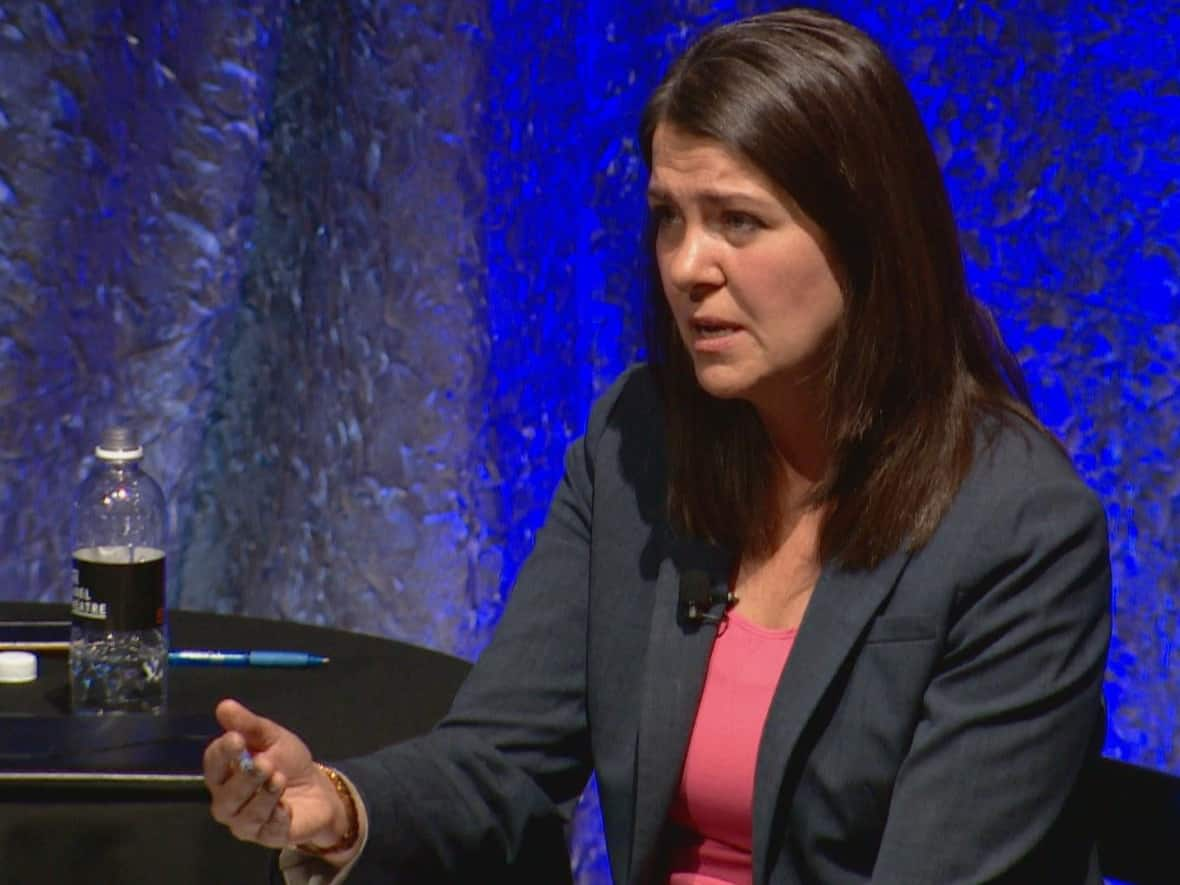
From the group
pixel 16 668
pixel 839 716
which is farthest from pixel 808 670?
pixel 16 668

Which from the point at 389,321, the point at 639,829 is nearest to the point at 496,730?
the point at 639,829

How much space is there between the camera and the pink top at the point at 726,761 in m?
1.36

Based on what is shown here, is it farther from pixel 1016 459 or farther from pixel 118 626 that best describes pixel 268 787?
pixel 1016 459

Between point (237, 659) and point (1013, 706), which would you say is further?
point (237, 659)

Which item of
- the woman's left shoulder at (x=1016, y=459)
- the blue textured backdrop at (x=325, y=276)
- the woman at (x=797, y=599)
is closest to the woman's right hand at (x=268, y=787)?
the woman at (x=797, y=599)

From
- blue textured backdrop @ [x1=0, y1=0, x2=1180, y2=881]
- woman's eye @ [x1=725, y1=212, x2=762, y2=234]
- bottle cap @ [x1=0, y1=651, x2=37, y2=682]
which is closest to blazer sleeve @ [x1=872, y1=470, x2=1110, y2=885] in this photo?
woman's eye @ [x1=725, y1=212, x2=762, y2=234]

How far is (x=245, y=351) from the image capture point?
295 centimetres

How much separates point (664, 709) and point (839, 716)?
0.50ft

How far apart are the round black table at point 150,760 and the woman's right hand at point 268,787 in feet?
0.15

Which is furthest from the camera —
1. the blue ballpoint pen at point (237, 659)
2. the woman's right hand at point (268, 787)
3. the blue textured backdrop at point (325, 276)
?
the blue textured backdrop at point (325, 276)

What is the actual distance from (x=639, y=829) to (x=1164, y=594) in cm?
122

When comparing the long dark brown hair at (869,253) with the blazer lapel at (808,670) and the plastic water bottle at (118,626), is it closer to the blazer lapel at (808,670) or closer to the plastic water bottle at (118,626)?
the blazer lapel at (808,670)

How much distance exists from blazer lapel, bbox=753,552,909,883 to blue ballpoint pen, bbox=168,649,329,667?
0.51 metres

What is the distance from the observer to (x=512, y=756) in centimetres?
144
